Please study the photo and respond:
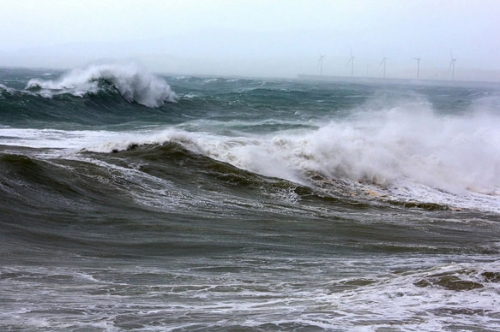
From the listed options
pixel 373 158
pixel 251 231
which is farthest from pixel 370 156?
pixel 251 231

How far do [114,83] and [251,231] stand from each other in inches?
1117

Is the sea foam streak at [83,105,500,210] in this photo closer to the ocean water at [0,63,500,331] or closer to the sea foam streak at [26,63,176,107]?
the ocean water at [0,63,500,331]

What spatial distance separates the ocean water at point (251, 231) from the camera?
5711 millimetres

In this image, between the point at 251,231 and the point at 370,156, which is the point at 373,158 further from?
the point at 251,231

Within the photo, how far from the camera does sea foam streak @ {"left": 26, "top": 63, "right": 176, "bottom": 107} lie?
3406 cm

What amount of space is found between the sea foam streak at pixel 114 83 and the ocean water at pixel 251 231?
1121cm

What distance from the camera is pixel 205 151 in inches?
657

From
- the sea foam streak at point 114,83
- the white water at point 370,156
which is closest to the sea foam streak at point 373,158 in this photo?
the white water at point 370,156

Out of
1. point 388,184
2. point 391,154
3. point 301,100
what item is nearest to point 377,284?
point 388,184

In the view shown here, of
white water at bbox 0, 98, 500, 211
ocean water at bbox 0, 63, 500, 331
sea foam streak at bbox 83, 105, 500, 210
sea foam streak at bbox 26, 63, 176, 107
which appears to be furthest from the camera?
sea foam streak at bbox 26, 63, 176, 107

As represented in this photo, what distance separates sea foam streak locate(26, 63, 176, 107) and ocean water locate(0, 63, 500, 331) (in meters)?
11.2

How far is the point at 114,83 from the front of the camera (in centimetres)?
3631

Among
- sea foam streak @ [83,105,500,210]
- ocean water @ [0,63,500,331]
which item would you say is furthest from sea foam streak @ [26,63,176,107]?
sea foam streak @ [83,105,500,210]

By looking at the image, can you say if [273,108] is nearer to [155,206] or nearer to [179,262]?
[155,206]
